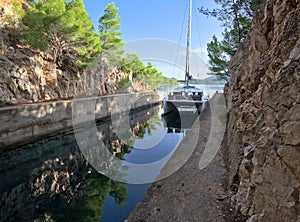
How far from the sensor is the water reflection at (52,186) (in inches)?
195

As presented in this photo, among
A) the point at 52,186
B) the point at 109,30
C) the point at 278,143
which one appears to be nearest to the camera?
the point at 278,143

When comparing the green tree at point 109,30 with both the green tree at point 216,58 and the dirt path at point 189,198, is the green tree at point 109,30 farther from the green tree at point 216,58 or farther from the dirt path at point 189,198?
the dirt path at point 189,198

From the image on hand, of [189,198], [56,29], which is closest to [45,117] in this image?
[56,29]

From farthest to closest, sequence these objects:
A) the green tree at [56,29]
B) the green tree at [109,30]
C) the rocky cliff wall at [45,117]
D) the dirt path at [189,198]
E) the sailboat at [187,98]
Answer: the green tree at [109,30] → the sailboat at [187,98] → the green tree at [56,29] → the rocky cliff wall at [45,117] → the dirt path at [189,198]

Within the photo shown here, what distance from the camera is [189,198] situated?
407 cm

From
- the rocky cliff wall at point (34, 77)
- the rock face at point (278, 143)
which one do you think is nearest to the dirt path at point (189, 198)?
the rock face at point (278, 143)

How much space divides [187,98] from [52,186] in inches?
557

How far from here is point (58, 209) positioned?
5094 mm

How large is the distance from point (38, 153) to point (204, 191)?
7.07m

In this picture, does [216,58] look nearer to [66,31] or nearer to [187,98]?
[187,98]

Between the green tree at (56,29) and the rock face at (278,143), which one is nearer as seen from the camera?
the rock face at (278,143)

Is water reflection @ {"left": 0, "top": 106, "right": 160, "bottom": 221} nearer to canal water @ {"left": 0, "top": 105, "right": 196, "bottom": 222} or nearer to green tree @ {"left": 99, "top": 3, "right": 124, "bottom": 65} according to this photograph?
canal water @ {"left": 0, "top": 105, "right": 196, "bottom": 222}

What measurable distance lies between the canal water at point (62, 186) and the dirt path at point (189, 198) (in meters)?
0.99

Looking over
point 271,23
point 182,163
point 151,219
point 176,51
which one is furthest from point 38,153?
point 176,51
